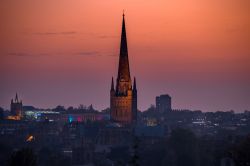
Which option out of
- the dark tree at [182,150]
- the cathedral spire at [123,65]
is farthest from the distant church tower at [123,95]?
the dark tree at [182,150]

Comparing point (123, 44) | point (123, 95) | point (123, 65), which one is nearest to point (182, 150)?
point (123, 65)

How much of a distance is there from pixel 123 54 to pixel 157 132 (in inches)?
627

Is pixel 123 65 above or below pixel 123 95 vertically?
above

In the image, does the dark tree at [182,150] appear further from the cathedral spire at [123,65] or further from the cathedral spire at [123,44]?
the cathedral spire at [123,44]

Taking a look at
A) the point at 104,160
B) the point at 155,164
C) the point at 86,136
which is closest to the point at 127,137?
the point at 86,136

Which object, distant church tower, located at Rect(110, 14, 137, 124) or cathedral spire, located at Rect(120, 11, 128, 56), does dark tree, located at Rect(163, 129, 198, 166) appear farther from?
cathedral spire, located at Rect(120, 11, 128, 56)

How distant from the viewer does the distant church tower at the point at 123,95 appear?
167 metres

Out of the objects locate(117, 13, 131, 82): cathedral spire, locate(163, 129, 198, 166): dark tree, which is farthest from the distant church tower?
locate(163, 129, 198, 166): dark tree

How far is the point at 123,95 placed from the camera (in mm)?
170125

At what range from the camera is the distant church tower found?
166750 millimetres

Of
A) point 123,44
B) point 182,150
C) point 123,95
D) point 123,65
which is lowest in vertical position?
point 182,150

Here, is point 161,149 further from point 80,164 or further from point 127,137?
point 127,137

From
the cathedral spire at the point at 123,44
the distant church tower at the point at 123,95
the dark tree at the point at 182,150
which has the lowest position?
the dark tree at the point at 182,150

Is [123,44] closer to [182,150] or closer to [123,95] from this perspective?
[123,95]
